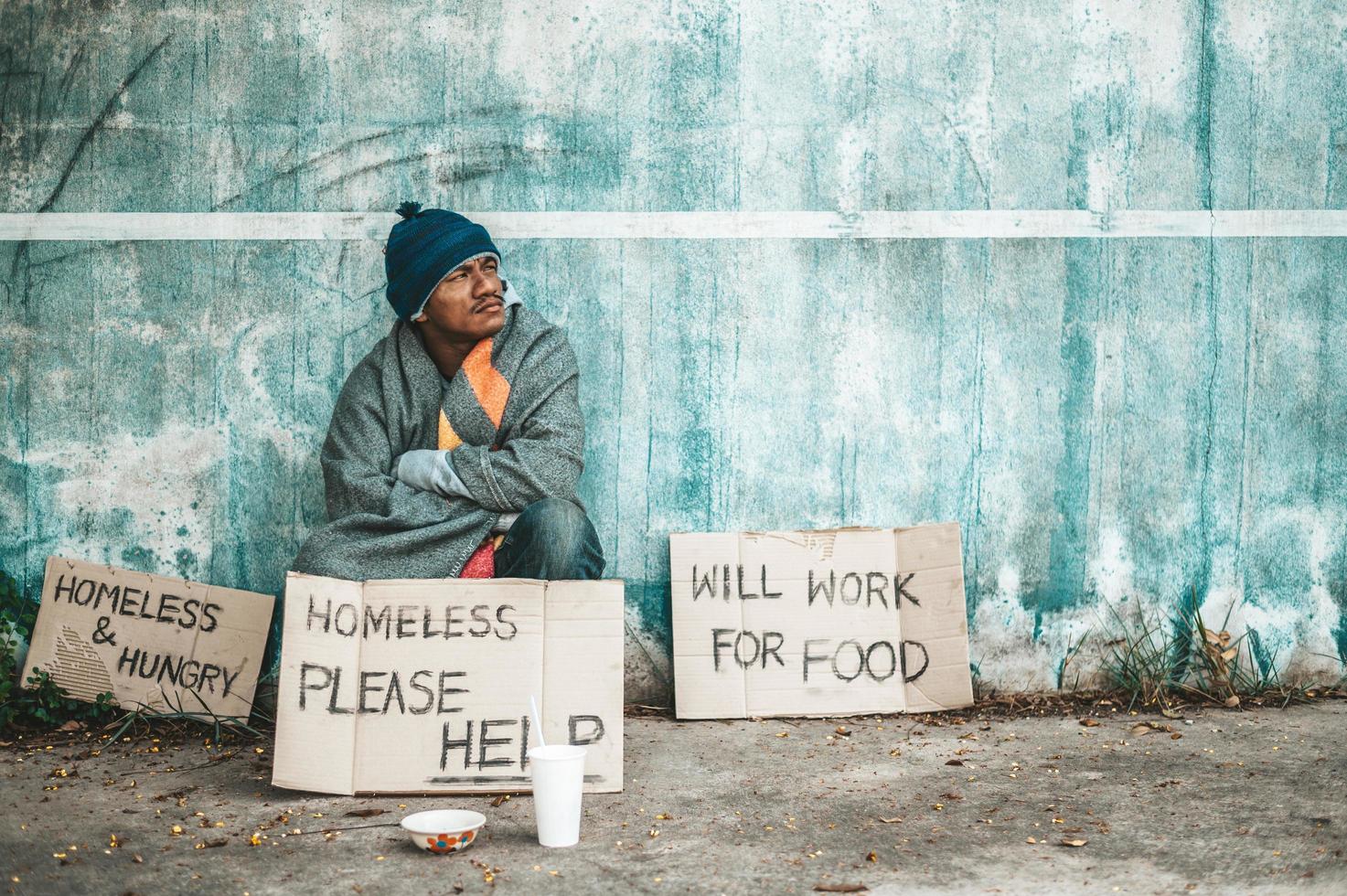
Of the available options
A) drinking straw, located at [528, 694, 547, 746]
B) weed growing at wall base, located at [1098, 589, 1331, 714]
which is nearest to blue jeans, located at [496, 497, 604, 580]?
drinking straw, located at [528, 694, 547, 746]

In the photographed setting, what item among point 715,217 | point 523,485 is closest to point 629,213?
point 715,217

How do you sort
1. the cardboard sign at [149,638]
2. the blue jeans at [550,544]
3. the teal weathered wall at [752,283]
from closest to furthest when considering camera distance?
the blue jeans at [550,544] < the cardboard sign at [149,638] < the teal weathered wall at [752,283]

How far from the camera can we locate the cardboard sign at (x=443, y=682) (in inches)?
103

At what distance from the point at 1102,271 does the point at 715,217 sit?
1.16 m

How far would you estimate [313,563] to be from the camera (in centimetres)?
292

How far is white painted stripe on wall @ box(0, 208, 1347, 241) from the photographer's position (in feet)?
11.2

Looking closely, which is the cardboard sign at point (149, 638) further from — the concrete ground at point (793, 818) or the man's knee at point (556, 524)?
the man's knee at point (556, 524)

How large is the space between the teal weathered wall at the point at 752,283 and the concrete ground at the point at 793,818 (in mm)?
548

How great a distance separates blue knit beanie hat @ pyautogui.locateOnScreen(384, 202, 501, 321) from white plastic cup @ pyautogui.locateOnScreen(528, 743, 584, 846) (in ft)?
4.39

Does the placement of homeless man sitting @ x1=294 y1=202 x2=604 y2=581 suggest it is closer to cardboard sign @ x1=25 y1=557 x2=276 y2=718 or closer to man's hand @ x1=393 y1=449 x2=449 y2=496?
man's hand @ x1=393 y1=449 x2=449 y2=496

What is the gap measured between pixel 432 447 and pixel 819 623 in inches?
46.9

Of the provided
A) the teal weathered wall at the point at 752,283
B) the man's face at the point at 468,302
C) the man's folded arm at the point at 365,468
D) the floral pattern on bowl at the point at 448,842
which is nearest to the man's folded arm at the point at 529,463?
the man's folded arm at the point at 365,468

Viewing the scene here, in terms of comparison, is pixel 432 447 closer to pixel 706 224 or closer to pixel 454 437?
pixel 454 437

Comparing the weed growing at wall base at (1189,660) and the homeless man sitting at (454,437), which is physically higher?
the homeless man sitting at (454,437)
